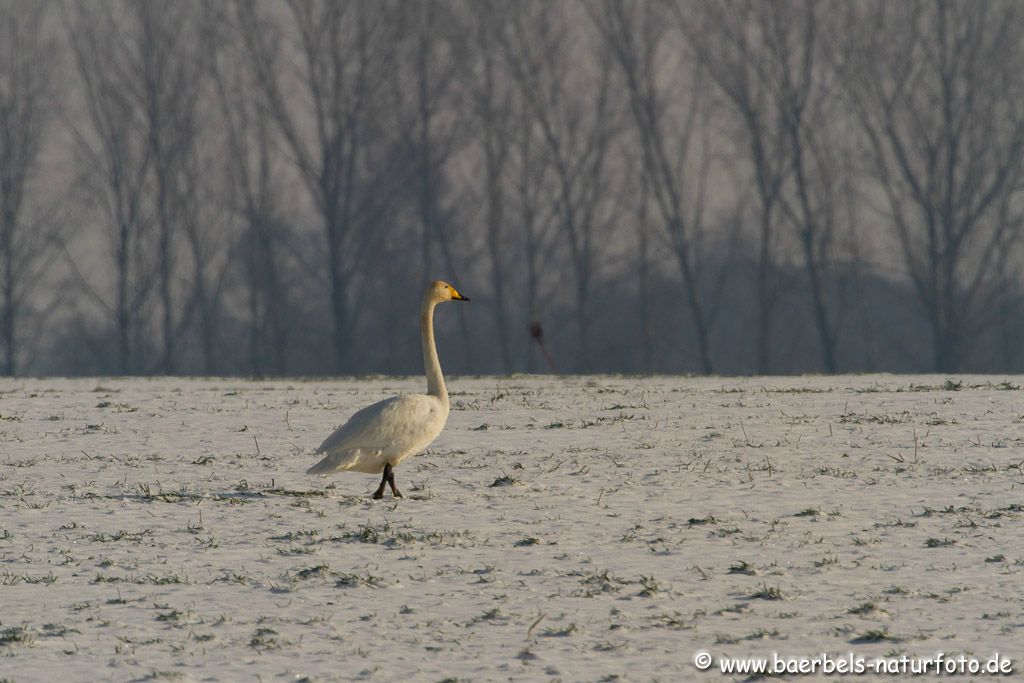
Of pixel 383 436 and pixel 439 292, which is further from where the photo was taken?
pixel 439 292

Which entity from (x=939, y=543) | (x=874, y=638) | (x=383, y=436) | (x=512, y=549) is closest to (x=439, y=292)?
(x=383, y=436)

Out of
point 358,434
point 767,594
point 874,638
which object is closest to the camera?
point 874,638

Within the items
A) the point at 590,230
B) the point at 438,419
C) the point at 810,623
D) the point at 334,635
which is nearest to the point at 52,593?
the point at 334,635

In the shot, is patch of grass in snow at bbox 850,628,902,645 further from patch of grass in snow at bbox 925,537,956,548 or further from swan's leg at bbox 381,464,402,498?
swan's leg at bbox 381,464,402,498

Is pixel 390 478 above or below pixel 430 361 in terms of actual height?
below

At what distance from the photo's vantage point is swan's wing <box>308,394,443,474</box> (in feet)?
34.6

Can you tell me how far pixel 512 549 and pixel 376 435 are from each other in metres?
1.79

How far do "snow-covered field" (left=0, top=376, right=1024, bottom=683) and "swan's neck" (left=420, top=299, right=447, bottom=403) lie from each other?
0.83 meters

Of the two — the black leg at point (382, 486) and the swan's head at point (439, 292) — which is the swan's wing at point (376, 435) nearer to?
the black leg at point (382, 486)

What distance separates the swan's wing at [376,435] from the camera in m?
10.6

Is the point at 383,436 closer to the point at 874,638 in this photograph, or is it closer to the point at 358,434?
the point at 358,434

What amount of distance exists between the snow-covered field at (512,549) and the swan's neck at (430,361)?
2.71 ft

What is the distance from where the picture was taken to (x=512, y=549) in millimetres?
9289

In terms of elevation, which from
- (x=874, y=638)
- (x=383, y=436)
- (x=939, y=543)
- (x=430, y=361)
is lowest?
(x=874, y=638)
